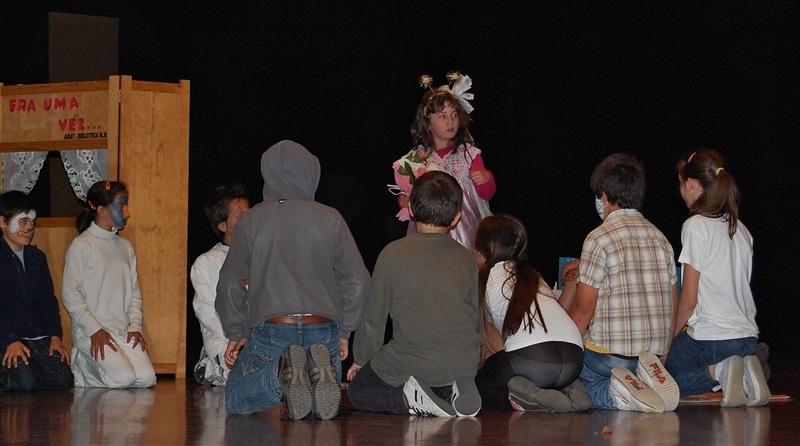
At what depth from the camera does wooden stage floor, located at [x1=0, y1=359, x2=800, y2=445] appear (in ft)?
11.1

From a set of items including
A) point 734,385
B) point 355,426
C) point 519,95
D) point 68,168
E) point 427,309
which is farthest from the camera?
point 519,95

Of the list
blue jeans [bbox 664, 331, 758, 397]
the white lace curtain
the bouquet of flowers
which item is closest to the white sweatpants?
the white lace curtain

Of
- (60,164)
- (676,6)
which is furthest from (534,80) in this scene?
(60,164)

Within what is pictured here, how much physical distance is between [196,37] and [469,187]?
2531 mm

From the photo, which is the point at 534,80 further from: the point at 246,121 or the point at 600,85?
the point at 246,121

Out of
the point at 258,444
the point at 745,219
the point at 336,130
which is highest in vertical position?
the point at 336,130

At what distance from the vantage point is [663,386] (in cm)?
423

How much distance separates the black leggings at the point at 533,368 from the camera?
13.8 ft

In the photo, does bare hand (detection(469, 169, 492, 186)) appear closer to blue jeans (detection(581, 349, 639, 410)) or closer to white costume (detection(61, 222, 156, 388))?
blue jeans (detection(581, 349, 639, 410))

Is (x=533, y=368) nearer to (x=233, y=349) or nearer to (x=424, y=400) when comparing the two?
(x=424, y=400)

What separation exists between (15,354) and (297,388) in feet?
6.09

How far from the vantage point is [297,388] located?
3824mm

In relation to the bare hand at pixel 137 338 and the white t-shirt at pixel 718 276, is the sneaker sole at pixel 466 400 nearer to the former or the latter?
the white t-shirt at pixel 718 276

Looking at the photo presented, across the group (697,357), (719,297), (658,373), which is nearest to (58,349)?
(658,373)
